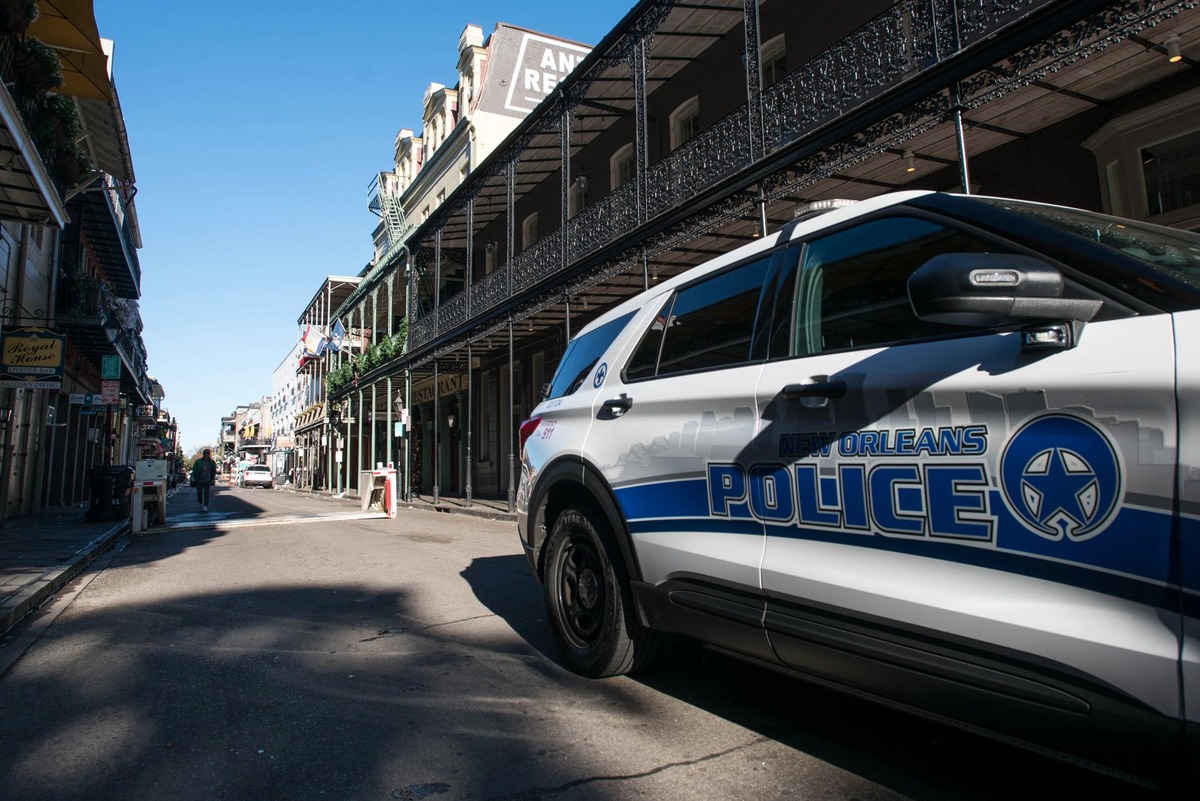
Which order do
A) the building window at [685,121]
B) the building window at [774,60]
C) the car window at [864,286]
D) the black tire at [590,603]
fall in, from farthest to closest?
the building window at [685,121], the building window at [774,60], the black tire at [590,603], the car window at [864,286]

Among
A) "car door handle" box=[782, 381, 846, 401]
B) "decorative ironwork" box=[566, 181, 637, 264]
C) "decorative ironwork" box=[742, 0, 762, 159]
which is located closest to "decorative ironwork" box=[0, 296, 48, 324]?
"decorative ironwork" box=[566, 181, 637, 264]

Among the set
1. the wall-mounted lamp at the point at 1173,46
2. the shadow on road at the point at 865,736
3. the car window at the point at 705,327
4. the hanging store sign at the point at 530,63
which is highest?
the hanging store sign at the point at 530,63

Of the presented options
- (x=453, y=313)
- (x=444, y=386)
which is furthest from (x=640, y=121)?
(x=444, y=386)

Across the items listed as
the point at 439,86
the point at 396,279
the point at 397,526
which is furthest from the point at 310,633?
the point at 439,86

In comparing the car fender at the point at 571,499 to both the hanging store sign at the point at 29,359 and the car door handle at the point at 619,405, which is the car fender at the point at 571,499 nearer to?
the car door handle at the point at 619,405

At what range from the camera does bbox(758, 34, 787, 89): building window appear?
12.6 metres

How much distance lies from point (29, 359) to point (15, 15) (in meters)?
6.55

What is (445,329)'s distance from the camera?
21953 millimetres

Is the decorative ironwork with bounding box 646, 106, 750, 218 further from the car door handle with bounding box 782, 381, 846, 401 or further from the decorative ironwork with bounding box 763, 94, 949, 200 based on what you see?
the car door handle with bounding box 782, 381, 846, 401

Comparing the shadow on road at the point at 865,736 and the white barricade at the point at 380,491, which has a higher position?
the white barricade at the point at 380,491

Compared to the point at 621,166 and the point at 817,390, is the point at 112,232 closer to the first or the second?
the point at 621,166

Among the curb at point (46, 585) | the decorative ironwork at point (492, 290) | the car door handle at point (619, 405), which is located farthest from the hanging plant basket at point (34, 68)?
the car door handle at point (619, 405)

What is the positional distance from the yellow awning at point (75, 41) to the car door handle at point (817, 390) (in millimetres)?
13068

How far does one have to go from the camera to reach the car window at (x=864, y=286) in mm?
2363
